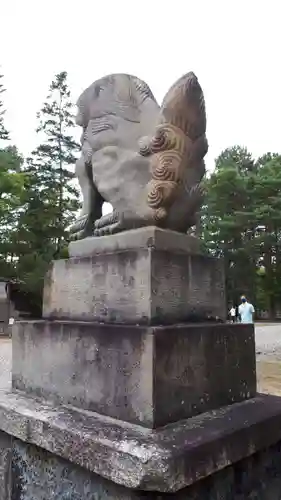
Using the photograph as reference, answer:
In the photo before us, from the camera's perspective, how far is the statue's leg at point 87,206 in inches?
103

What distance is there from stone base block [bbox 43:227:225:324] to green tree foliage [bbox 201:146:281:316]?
71.8 feet

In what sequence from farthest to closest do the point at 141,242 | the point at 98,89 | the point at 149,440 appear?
the point at 98,89 → the point at 141,242 → the point at 149,440

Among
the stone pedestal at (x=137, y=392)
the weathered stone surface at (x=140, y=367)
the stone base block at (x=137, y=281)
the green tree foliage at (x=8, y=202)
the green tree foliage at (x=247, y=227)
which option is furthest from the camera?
the green tree foliage at (x=247, y=227)

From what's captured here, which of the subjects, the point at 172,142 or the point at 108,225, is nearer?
the point at 172,142

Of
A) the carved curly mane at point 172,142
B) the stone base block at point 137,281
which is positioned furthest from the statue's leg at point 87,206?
the carved curly mane at point 172,142

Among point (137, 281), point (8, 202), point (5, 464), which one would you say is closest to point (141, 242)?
point (137, 281)

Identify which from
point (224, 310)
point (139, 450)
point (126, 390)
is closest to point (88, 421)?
point (126, 390)

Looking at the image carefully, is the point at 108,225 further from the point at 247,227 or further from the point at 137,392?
the point at 247,227

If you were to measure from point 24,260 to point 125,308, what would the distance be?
1466 cm

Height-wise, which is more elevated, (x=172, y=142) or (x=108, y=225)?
(x=172, y=142)

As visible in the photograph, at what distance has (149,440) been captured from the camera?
1.57m

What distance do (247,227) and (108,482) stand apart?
934 inches

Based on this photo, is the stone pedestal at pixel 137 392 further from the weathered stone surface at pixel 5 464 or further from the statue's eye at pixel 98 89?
the statue's eye at pixel 98 89

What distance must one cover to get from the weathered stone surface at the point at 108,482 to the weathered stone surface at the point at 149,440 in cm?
9
